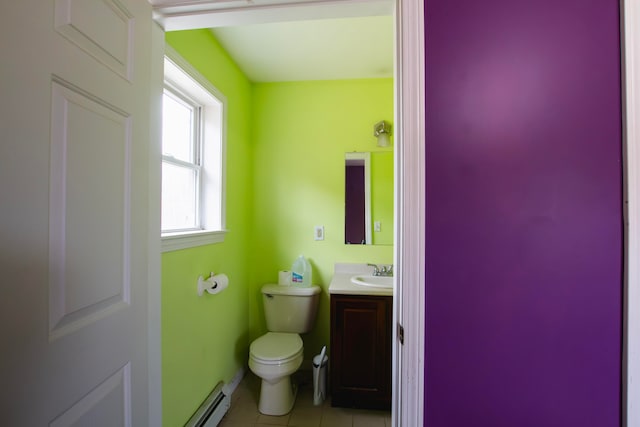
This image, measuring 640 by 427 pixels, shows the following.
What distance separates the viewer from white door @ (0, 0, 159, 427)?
0.44 metres

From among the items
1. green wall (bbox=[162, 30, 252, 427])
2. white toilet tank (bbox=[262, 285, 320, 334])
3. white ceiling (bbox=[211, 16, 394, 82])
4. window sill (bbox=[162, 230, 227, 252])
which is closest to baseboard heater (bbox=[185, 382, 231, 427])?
green wall (bbox=[162, 30, 252, 427])

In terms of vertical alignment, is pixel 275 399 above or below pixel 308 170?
below

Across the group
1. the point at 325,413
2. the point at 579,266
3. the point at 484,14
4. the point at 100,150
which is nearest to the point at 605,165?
the point at 579,266

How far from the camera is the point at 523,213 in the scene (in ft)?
2.49

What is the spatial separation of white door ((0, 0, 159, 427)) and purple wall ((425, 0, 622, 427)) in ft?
2.89

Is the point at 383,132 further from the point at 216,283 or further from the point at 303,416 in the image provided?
the point at 303,416

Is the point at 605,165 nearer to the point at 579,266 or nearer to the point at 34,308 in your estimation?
the point at 579,266

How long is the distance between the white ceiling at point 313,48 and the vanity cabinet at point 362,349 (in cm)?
169

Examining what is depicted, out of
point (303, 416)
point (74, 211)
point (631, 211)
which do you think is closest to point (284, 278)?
point (303, 416)

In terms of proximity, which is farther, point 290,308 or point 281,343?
point 290,308

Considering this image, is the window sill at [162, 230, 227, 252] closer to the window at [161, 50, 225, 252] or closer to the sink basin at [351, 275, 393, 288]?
the window at [161, 50, 225, 252]

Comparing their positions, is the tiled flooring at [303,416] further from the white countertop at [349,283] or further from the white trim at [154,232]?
the white trim at [154,232]

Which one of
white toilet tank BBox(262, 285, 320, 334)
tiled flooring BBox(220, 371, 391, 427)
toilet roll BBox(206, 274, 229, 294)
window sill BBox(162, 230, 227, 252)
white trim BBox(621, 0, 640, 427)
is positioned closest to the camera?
white trim BBox(621, 0, 640, 427)

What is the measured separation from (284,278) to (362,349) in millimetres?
817
